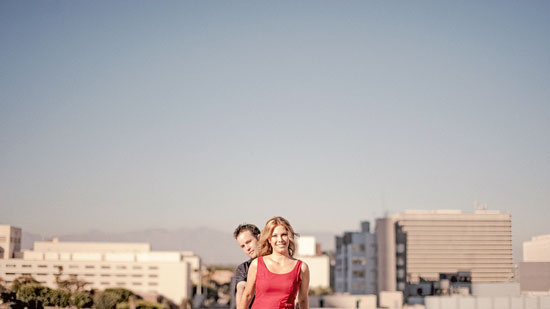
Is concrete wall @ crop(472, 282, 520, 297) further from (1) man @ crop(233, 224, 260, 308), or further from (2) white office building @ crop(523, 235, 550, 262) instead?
(1) man @ crop(233, 224, 260, 308)

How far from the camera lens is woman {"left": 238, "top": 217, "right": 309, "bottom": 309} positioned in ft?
15.7

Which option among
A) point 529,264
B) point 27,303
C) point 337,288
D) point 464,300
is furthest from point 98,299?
point 464,300

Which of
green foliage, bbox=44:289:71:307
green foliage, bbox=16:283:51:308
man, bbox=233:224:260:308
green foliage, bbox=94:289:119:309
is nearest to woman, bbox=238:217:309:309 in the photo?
man, bbox=233:224:260:308

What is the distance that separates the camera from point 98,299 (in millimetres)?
145750

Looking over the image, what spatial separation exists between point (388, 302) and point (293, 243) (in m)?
96.4

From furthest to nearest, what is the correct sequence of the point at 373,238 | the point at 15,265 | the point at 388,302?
Answer: the point at 15,265 < the point at 373,238 < the point at 388,302

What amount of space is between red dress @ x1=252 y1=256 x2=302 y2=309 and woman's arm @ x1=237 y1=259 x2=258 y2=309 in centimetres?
5

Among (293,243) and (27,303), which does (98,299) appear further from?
(293,243)

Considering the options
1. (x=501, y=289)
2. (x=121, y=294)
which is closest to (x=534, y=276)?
(x=501, y=289)

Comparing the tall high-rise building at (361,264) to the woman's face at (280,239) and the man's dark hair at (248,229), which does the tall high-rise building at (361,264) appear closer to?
the man's dark hair at (248,229)

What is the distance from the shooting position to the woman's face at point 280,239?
4828mm

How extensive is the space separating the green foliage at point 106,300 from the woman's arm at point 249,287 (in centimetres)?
14672

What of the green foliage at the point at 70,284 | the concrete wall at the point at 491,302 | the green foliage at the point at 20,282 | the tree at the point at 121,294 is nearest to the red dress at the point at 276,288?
the concrete wall at the point at 491,302

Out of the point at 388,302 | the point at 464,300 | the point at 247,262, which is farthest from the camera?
the point at 388,302
